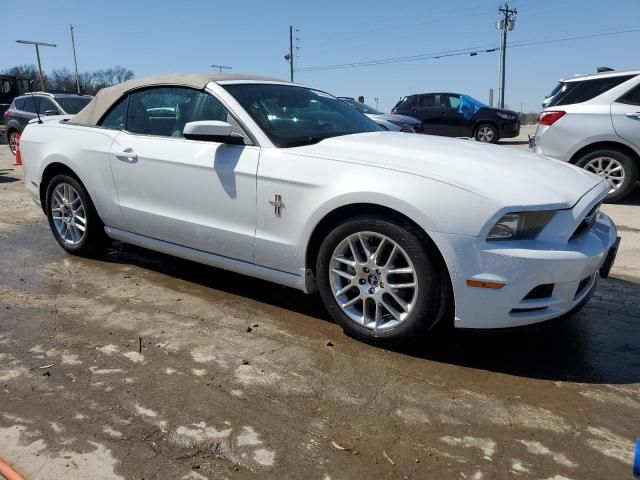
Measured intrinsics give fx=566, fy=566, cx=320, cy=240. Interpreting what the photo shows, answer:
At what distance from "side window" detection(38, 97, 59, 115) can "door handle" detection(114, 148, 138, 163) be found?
10092mm

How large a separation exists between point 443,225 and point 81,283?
9.53 feet

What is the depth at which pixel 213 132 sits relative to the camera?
3.46 metres

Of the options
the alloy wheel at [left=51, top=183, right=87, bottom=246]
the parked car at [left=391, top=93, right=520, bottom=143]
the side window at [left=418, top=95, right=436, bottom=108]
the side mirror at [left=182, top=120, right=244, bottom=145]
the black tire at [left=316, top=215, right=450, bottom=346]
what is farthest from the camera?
the side window at [left=418, top=95, right=436, bottom=108]

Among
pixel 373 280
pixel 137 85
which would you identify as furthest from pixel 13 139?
pixel 373 280

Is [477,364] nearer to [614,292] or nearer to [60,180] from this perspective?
[614,292]

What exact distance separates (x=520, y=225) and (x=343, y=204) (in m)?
0.93

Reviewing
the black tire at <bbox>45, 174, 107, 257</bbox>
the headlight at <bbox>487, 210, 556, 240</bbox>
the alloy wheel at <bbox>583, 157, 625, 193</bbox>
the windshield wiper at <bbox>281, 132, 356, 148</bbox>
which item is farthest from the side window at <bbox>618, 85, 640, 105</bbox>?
the black tire at <bbox>45, 174, 107, 257</bbox>

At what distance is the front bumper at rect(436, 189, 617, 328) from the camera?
2748 mm

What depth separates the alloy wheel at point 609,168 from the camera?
23.5 ft

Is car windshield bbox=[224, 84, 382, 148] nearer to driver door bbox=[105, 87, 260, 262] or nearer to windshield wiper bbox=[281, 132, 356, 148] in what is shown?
windshield wiper bbox=[281, 132, 356, 148]

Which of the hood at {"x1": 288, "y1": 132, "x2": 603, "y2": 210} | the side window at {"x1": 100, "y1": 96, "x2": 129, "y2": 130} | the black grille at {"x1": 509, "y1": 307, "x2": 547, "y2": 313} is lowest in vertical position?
the black grille at {"x1": 509, "y1": 307, "x2": 547, "y2": 313}

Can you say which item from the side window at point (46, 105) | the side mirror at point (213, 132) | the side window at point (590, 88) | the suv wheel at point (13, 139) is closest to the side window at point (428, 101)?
the side window at point (590, 88)

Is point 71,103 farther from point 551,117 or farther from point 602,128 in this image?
point 602,128

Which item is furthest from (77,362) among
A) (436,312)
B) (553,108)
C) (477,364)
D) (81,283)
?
(553,108)
